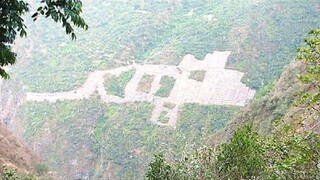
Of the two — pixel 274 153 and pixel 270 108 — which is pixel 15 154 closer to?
pixel 270 108

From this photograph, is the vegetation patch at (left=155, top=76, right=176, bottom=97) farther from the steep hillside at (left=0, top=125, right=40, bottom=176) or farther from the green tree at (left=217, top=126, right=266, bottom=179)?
the green tree at (left=217, top=126, right=266, bottom=179)

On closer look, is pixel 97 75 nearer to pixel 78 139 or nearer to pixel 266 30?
pixel 78 139

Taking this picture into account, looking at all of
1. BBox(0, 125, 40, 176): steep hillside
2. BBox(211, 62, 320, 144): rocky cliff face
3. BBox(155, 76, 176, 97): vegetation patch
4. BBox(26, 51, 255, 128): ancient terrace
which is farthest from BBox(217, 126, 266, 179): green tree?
BBox(155, 76, 176, 97): vegetation patch

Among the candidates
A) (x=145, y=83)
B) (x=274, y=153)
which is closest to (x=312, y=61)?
(x=274, y=153)

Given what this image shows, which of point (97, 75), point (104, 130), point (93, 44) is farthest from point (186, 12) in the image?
point (104, 130)

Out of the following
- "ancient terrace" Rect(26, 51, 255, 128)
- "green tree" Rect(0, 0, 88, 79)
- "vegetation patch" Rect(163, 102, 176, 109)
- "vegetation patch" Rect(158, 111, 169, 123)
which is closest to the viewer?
"green tree" Rect(0, 0, 88, 79)

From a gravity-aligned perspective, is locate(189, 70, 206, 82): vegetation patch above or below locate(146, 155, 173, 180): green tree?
above

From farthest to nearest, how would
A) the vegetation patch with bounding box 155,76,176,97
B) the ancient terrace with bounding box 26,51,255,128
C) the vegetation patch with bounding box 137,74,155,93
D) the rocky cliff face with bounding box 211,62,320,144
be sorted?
the vegetation patch with bounding box 137,74,155,93, the vegetation patch with bounding box 155,76,176,97, the ancient terrace with bounding box 26,51,255,128, the rocky cliff face with bounding box 211,62,320,144
